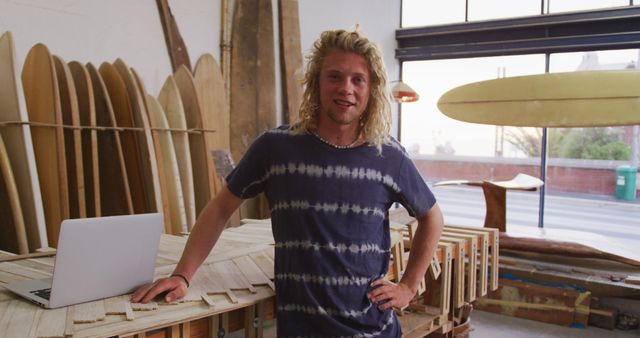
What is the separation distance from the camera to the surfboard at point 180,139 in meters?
3.86

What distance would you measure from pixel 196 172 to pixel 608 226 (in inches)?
237

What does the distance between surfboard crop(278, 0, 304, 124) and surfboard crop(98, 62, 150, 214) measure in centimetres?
255

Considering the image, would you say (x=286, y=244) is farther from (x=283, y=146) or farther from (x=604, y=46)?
(x=604, y=46)

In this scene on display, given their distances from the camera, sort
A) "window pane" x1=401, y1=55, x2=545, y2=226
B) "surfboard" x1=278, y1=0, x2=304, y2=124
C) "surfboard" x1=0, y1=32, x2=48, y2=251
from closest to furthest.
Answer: "surfboard" x1=0, y1=32, x2=48, y2=251
"surfboard" x1=278, y1=0, x2=304, y2=124
"window pane" x1=401, y1=55, x2=545, y2=226

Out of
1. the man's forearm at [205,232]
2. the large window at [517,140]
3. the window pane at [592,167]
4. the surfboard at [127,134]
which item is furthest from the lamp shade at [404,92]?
the man's forearm at [205,232]

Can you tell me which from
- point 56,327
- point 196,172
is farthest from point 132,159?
point 56,327

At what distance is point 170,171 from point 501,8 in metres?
5.52

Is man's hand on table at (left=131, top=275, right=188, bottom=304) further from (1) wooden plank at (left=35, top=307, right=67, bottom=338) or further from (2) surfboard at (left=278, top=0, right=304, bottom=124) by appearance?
(2) surfboard at (left=278, top=0, right=304, bottom=124)

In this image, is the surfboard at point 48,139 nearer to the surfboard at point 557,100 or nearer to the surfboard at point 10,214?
the surfboard at point 10,214

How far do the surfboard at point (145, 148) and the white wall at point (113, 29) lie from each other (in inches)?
23.8

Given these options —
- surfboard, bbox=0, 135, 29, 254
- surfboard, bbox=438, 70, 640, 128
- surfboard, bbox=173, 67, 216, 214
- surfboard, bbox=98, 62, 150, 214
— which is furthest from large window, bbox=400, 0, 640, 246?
surfboard, bbox=0, 135, 29, 254

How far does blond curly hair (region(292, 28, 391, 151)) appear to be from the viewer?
5.28 feet

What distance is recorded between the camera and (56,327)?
1.28 m

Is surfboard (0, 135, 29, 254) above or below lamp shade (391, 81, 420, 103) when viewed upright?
below
